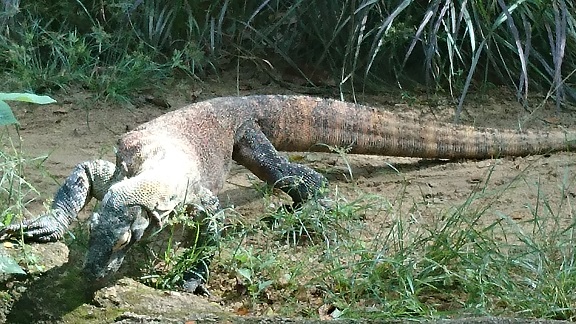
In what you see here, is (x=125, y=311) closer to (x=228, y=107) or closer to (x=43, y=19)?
(x=228, y=107)

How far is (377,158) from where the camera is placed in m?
5.15

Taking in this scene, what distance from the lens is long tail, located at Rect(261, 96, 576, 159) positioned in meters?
4.81

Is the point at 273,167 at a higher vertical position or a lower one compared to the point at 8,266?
lower

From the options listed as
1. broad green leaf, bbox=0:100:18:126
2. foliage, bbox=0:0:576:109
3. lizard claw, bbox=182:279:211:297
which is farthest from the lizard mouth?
foliage, bbox=0:0:576:109

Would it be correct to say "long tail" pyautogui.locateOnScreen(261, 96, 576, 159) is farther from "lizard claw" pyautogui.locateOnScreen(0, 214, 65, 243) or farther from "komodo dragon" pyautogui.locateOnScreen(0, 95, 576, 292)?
"lizard claw" pyautogui.locateOnScreen(0, 214, 65, 243)

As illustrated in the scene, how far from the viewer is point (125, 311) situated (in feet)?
8.96

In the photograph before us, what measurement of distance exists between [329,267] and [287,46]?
327 centimetres

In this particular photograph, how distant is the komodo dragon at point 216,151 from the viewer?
122 inches

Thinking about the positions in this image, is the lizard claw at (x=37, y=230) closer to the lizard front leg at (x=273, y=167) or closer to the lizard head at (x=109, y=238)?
the lizard head at (x=109, y=238)

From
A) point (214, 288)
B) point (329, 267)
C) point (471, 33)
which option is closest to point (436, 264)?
point (329, 267)

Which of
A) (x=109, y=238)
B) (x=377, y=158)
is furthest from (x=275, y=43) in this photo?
(x=109, y=238)

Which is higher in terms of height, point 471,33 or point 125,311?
point 471,33

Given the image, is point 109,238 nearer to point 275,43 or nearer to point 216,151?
point 216,151

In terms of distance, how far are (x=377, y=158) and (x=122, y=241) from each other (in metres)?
2.52
